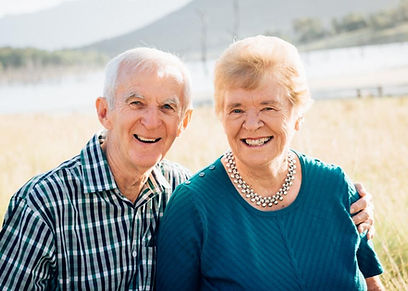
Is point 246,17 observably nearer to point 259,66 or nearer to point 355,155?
point 355,155

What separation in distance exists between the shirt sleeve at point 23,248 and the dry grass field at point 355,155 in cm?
179

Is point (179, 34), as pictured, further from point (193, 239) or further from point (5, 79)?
point (193, 239)

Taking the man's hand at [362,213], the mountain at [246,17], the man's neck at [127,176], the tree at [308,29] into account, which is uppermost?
the mountain at [246,17]

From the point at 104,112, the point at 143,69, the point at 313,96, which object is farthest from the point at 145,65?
the point at 313,96

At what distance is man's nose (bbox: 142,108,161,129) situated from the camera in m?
Result: 2.35

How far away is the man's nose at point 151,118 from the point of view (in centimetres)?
235

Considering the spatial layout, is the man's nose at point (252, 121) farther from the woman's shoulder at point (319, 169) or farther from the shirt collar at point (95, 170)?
the shirt collar at point (95, 170)

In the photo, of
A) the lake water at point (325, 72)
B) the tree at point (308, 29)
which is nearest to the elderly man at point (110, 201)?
the lake water at point (325, 72)

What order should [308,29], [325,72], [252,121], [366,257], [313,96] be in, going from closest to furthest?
[252,121], [366,257], [313,96], [325,72], [308,29]

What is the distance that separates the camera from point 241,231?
91.9 inches

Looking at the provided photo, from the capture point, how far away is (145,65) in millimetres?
2361

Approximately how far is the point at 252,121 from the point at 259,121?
1.4 inches

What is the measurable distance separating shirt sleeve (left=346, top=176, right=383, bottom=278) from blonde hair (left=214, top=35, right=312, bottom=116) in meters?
0.50

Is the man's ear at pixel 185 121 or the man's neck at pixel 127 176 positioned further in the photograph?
the man's ear at pixel 185 121
